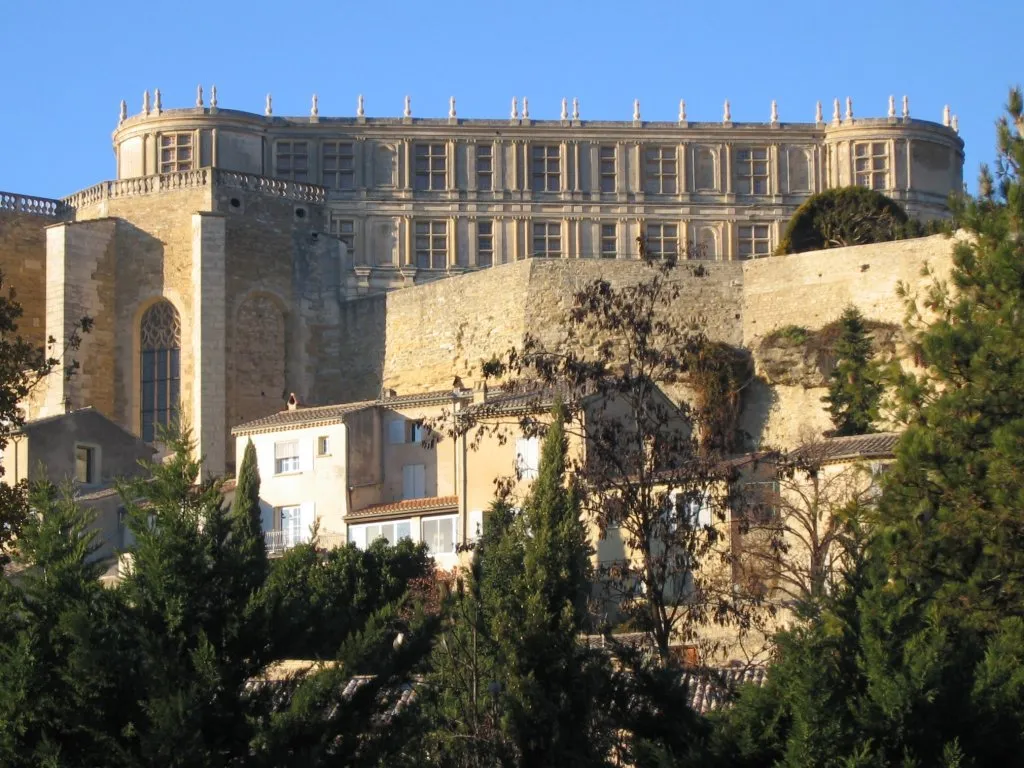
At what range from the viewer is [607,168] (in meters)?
57.7

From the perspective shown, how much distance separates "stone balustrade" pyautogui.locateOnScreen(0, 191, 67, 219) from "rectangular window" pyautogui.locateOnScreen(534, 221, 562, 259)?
503 inches

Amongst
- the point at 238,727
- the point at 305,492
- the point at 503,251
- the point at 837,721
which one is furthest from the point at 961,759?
the point at 503,251

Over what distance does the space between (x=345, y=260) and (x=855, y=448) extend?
682 inches

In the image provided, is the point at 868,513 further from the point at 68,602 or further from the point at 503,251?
the point at 503,251

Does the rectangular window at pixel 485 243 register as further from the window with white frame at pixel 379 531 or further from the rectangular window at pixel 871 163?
the window with white frame at pixel 379 531

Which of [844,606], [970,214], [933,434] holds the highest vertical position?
[970,214]

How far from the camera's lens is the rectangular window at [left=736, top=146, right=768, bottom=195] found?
57531 mm

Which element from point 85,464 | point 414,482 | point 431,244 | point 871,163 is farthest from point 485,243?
point 414,482

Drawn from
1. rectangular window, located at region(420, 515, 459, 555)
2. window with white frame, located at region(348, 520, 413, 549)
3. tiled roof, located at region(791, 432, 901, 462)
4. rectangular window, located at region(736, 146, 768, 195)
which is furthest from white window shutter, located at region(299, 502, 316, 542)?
rectangular window, located at region(736, 146, 768, 195)

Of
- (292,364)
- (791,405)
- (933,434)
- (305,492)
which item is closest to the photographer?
(933,434)

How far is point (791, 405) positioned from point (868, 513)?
22352 millimetres

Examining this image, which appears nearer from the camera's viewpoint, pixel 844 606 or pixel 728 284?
pixel 844 606

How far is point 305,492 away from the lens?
39.7 metres

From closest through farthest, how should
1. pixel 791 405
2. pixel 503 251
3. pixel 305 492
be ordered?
pixel 305 492 → pixel 791 405 → pixel 503 251
